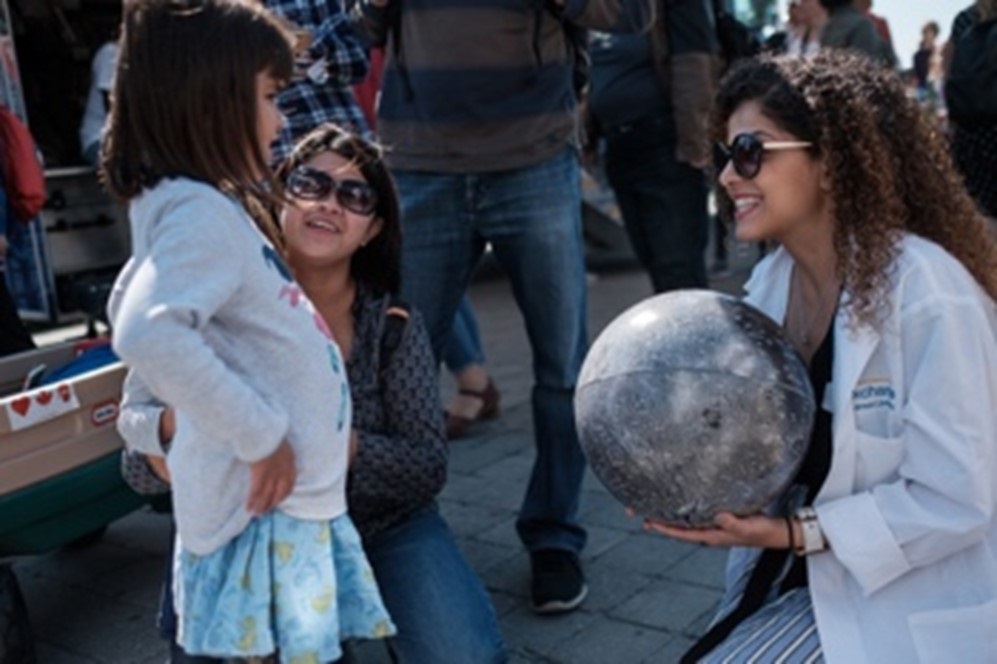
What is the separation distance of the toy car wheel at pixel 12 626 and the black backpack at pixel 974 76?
11.5 ft

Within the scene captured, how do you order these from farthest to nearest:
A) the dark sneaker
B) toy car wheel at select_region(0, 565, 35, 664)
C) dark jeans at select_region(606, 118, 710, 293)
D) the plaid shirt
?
dark jeans at select_region(606, 118, 710, 293)
the plaid shirt
the dark sneaker
toy car wheel at select_region(0, 565, 35, 664)

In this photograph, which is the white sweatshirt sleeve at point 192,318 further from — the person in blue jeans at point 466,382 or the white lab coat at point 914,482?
the person in blue jeans at point 466,382

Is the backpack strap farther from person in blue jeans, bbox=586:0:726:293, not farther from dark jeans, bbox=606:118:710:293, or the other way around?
dark jeans, bbox=606:118:710:293

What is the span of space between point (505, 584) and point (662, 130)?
1.99 m

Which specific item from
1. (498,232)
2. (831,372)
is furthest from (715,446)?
(498,232)

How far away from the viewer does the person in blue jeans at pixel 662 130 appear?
411 cm

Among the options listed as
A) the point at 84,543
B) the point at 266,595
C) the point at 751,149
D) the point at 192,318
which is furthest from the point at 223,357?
the point at 84,543

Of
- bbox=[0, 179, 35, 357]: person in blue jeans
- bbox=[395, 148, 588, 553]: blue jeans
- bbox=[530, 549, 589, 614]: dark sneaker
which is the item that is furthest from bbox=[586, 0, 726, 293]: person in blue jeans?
bbox=[0, 179, 35, 357]: person in blue jeans

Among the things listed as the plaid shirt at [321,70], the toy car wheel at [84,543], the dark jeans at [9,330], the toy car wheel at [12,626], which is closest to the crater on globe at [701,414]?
the plaid shirt at [321,70]

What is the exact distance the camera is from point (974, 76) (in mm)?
3799

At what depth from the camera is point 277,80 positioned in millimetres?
1838

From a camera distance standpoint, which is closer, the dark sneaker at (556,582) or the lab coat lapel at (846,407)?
the lab coat lapel at (846,407)

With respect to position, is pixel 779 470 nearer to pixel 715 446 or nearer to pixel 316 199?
pixel 715 446

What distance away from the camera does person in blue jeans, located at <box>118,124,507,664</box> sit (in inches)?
91.4
